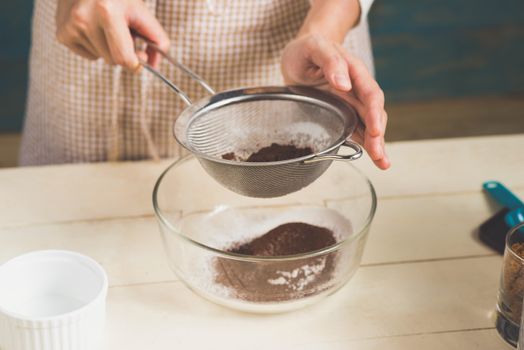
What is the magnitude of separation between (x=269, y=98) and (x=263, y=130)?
0.05 metres

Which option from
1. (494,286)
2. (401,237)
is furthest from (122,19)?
(494,286)

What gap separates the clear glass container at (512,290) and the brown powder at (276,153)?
1.03ft

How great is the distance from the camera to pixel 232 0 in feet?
4.36

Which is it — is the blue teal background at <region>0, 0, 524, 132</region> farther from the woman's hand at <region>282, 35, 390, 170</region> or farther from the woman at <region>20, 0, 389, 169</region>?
the woman's hand at <region>282, 35, 390, 170</region>

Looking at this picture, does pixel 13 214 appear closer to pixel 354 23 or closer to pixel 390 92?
pixel 354 23

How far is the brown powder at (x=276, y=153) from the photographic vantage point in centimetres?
98

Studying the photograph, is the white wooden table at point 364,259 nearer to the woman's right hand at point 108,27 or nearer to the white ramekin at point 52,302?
the white ramekin at point 52,302

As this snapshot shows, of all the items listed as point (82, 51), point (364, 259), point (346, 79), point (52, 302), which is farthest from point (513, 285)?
point (82, 51)

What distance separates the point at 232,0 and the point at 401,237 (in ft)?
1.95

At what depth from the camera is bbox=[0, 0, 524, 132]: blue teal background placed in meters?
2.60

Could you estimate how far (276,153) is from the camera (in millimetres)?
993

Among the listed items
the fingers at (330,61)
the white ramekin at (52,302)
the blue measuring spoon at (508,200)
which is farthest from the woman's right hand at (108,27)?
the blue measuring spoon at (508,200)

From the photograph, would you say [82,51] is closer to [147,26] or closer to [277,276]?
[147,26]

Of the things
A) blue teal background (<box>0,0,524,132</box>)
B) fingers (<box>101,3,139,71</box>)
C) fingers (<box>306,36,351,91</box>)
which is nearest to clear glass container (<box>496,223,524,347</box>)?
fingers (<box>306,36,351,91</box>)
